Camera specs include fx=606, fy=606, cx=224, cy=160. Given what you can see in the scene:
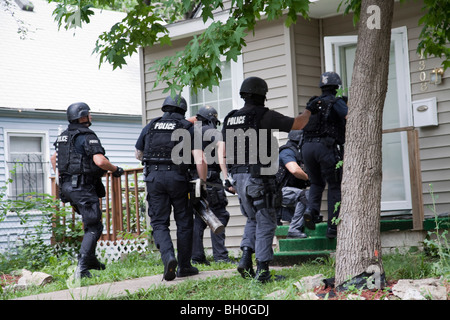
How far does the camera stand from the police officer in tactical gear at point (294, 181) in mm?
8086

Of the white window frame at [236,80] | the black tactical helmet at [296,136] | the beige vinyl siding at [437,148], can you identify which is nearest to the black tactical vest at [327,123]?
the black tactical helmet at [296,136]

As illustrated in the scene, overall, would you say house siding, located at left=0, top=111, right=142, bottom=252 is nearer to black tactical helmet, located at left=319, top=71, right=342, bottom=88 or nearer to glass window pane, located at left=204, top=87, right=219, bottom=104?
glass window pane, located at left=204, top=87, right=219, bottom=104

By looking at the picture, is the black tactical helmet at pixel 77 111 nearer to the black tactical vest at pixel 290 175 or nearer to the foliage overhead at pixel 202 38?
the foliage overhead at pixel 202 38

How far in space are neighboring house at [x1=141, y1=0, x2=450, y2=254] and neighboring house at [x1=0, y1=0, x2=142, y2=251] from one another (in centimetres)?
704

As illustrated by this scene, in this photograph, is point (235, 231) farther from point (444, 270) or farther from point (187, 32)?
point (444, 270)

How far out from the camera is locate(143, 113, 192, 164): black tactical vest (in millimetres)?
6965

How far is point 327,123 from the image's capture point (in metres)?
7.39

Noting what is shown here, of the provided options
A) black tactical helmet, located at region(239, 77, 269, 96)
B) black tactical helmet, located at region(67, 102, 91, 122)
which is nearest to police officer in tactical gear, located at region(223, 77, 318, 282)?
black tactical helmet, located at region(239, 77, 269, 96)

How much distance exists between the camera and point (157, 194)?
6.99m

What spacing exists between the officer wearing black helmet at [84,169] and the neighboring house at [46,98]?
285 inches

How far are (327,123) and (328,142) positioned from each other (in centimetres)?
23

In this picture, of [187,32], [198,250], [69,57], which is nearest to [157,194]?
[198,250]

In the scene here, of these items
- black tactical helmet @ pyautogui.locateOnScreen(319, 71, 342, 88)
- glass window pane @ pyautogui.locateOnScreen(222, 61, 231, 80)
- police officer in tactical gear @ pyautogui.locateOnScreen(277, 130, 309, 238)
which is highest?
glass window pane @ pyautogui.locateOnScreen(222, 61, 231, 80)

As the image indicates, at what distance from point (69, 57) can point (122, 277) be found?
13566mm
